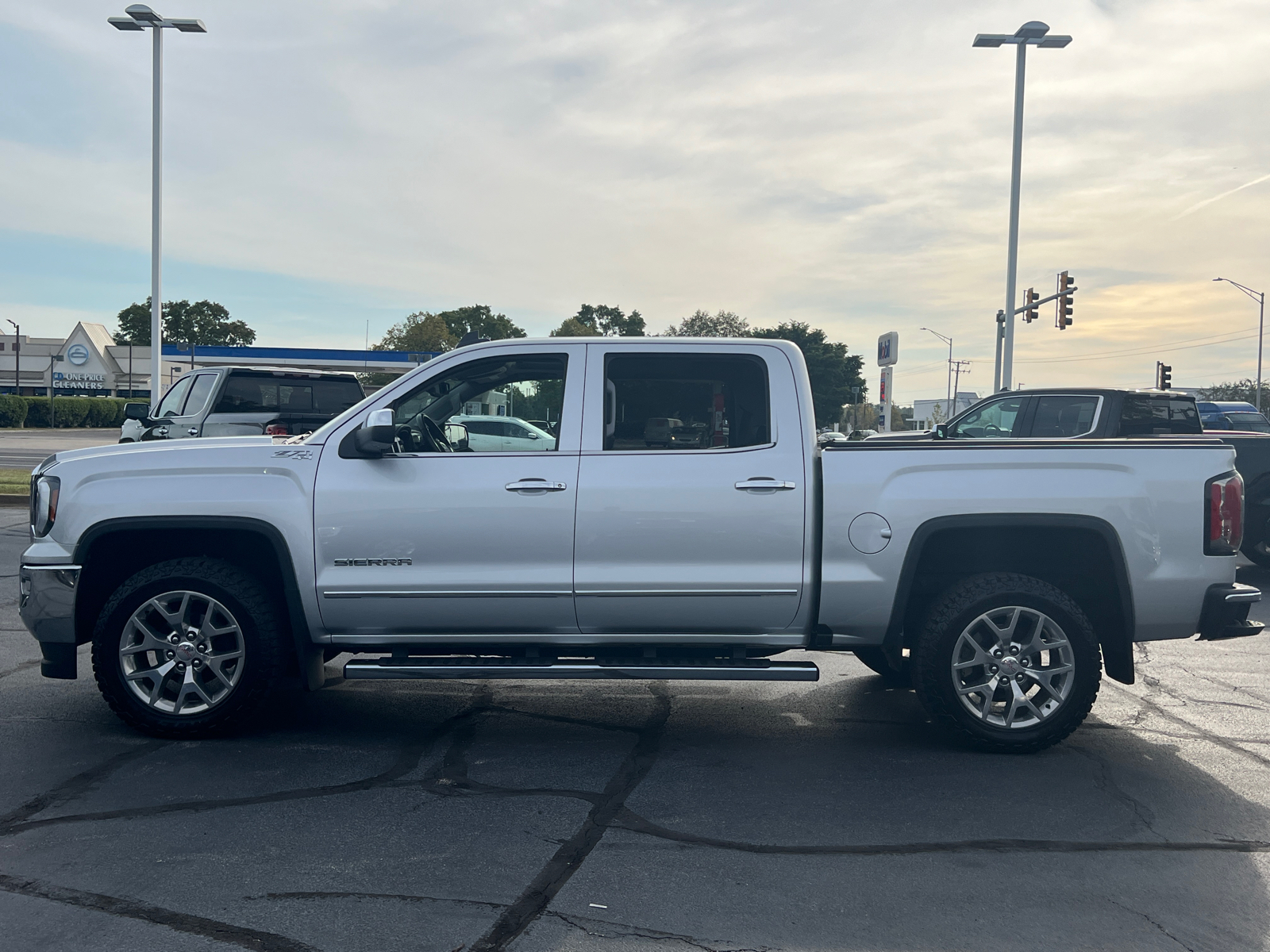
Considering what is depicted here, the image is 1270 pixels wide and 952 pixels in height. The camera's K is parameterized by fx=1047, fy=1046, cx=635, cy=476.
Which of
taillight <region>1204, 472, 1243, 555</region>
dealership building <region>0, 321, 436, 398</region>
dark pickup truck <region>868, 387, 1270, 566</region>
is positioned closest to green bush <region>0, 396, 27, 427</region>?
dealership building <region>0, 321, 436, 398</region>

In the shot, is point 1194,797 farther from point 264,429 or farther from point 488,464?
point 264,429

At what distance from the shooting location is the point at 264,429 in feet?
45.0

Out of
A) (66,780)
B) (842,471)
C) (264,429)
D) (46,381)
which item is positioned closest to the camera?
(66,780)

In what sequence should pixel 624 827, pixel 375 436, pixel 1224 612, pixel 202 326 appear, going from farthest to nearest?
1. pixel 202 326
2. pixel 1224 612
3. pixel 375 436
4. pixel 624 827

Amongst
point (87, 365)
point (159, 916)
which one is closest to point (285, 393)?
point (159, 916)

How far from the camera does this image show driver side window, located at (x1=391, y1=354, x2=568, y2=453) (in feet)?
17.2

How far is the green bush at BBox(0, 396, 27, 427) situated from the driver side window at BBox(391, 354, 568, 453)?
5775 cm

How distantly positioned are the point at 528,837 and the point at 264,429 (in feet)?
35.6

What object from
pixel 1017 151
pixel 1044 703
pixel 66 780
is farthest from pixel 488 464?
pixel 1017 151

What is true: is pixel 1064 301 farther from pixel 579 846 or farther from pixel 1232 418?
pixel 579 846

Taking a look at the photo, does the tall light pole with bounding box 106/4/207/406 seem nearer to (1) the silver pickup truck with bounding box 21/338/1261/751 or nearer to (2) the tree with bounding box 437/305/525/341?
(1) the silver pickup truck with bounding box 21/338/1261/751

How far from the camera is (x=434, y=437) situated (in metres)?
5.35

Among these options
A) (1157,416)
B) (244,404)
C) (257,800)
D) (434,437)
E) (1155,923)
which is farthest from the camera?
(244,404)

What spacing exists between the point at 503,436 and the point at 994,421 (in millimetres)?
8336
